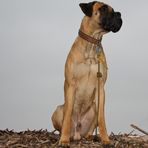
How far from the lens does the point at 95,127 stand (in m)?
8.24

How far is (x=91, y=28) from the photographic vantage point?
7.91m

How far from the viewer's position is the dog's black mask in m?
7.83

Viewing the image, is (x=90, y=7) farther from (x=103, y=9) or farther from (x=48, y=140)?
(x=48, y=140)

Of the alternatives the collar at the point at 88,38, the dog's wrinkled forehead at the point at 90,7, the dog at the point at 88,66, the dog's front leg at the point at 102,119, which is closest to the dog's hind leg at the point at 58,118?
the dog at the point at 88,66

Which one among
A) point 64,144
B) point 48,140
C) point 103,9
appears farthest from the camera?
point 48,140

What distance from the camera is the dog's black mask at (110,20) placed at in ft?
25.7

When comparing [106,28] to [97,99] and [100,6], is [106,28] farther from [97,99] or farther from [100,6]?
[97,99]

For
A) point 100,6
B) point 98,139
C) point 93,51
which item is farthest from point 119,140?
point 100,6

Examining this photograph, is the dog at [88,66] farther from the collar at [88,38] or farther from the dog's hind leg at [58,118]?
the dog's hind leg at [58,118]

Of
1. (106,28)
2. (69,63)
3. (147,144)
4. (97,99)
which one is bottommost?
(147,144)

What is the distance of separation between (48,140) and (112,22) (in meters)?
2.13

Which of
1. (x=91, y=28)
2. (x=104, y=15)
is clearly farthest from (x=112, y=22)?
(x=91, y=28)

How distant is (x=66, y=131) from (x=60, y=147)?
331 mm

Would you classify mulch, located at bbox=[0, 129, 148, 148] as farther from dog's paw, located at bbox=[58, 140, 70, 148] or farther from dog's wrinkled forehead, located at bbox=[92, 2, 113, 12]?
dog's wrinkled forehead, located at bbox=[92, 2, 113, 12]
